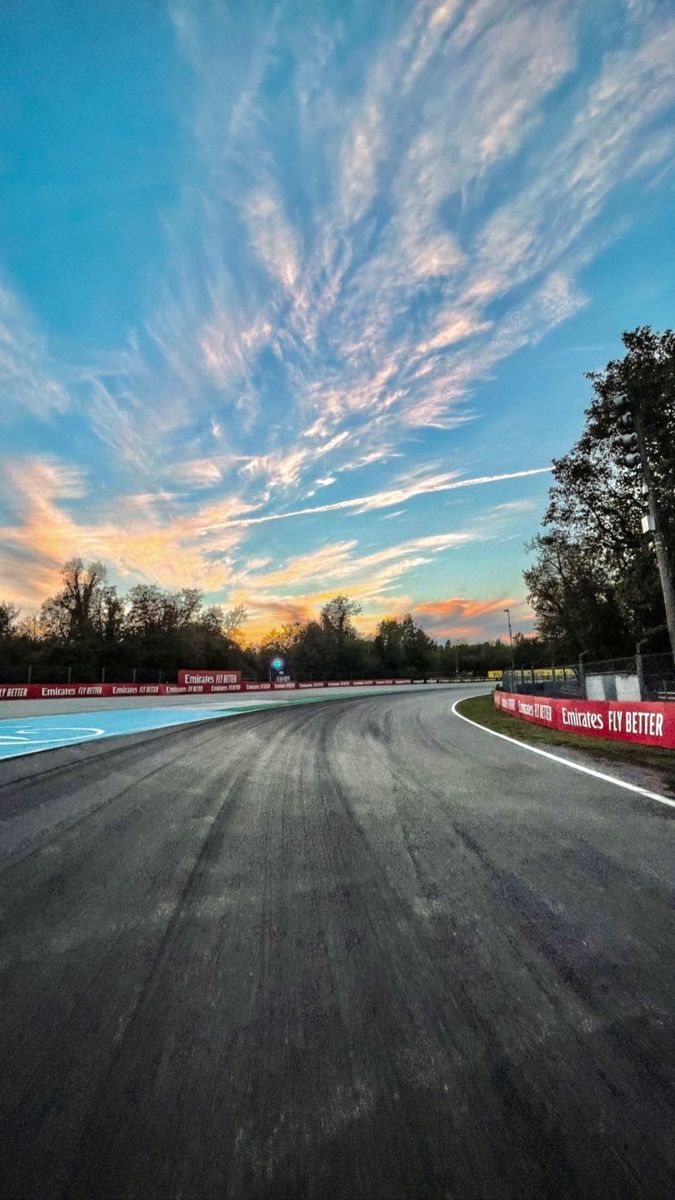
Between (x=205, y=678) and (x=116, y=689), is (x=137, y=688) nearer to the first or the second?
(x=116, y=689)

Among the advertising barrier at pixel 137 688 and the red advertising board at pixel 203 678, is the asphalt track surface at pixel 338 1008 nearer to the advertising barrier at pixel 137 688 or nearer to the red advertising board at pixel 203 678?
the advertising barrier at pixel 137 688

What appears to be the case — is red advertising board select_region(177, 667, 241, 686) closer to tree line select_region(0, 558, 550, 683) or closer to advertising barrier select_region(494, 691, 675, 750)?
tree line select_region(0, 558, 550, 683)

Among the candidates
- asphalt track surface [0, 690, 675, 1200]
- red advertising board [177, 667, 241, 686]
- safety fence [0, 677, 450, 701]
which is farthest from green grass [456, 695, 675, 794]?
red advertising board [177, 667, 241, 686]

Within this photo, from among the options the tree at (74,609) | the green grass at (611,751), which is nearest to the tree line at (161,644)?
the tree at (74,609)

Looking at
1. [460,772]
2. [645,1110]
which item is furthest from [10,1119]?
[460,772]

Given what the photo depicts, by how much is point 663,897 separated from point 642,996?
3.69 feet

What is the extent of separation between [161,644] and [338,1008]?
7090 cm

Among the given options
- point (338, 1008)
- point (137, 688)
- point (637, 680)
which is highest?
point (637, 680)

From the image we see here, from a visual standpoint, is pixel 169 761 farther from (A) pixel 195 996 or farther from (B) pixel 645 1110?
(B) pixel 645 1110

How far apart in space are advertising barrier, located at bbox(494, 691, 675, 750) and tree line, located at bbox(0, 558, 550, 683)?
114 feet

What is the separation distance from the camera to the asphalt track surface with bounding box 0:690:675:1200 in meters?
1.35

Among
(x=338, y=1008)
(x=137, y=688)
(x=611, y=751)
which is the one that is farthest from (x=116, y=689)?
(x=338, y=1008)

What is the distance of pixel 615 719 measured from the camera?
420 inches

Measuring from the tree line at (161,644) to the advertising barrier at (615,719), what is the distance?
114ft
